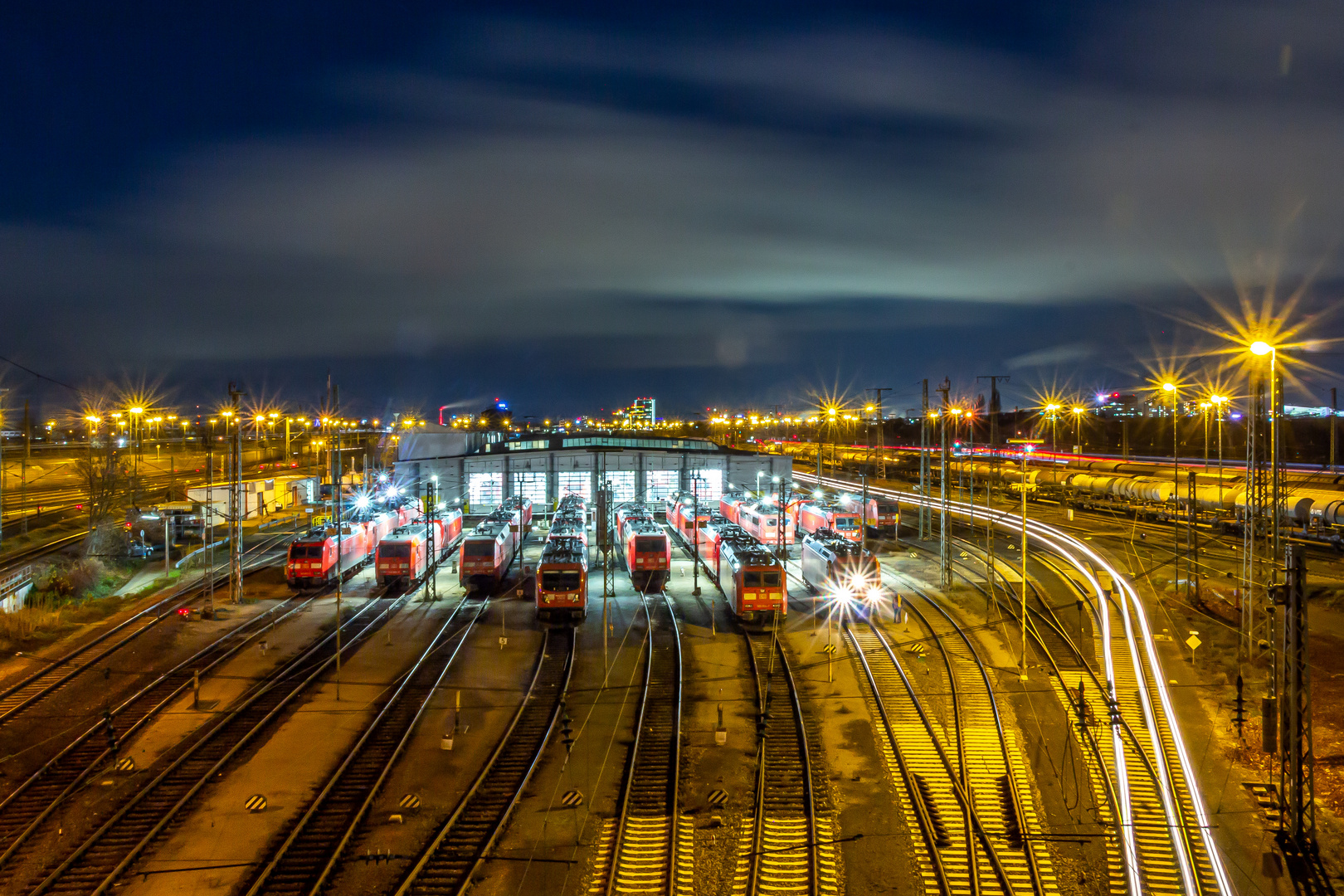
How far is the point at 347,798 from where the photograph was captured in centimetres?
1289

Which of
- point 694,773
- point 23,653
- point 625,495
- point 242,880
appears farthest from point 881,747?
point 625,495

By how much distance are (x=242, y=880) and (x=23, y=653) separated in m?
15.4

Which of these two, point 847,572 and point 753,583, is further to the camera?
point 847,572

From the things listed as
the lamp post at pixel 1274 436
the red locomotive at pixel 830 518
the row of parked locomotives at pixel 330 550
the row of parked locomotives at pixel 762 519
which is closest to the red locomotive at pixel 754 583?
the row of parked locomotives at pixel 762 519

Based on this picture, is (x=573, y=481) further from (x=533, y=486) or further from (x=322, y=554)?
(x=322, y=554)

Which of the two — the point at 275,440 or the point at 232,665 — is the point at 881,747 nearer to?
the point at 232,665

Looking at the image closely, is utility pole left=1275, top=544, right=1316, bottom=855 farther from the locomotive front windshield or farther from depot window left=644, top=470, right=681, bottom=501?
depot window left=644, top=470, right=681, bottom=501

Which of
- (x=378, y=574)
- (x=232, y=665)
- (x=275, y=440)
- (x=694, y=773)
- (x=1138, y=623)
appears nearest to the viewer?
(x=694, y=773)

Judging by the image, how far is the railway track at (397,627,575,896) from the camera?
10.8 meters

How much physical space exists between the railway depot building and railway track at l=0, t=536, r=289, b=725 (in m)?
24.9

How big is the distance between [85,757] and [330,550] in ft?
49.2

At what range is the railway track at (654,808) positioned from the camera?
10805 millimetres

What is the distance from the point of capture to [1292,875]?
11.0 metres

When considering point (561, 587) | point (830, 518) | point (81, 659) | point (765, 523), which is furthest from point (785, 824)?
point (830, 518)
